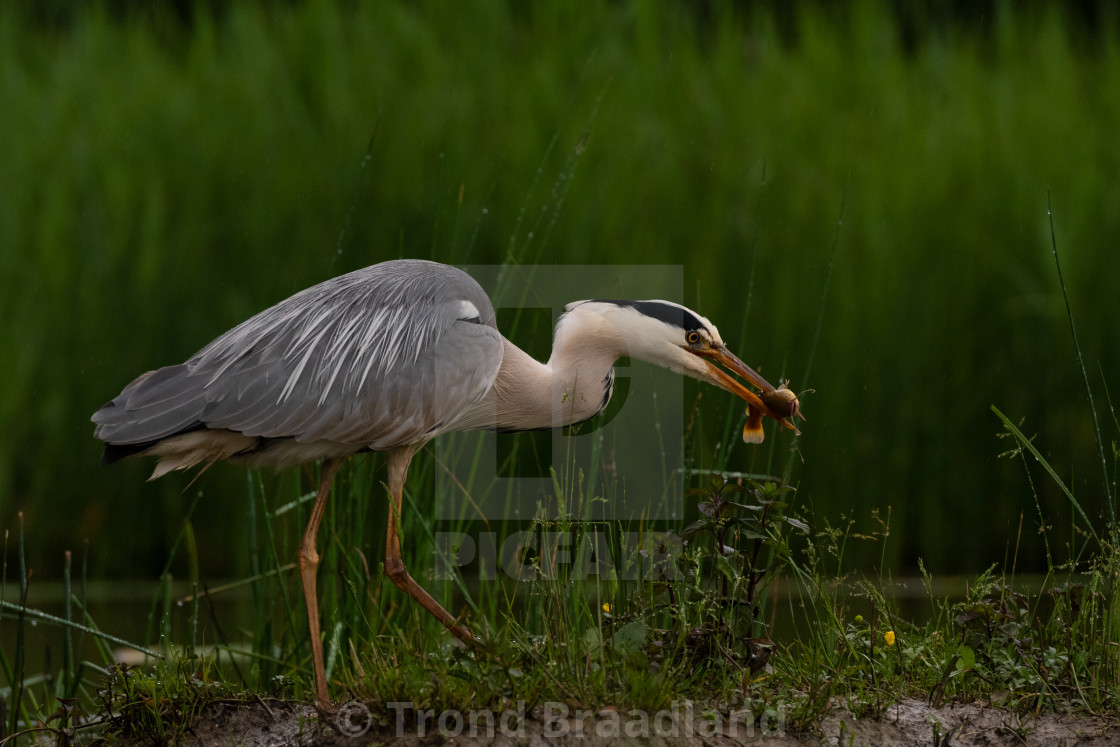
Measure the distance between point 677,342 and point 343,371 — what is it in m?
0.97

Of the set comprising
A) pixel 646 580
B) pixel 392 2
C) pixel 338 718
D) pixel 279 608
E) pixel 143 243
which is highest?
pixel 392 2

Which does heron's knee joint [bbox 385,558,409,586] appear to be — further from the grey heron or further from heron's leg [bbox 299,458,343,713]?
heron's leg [bbox 299,458,343,713]

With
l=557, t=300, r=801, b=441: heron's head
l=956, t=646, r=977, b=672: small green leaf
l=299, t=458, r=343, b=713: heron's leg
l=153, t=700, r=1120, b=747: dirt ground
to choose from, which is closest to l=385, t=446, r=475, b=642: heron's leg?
l=299, t=458, r=343, b=713: heron's leg

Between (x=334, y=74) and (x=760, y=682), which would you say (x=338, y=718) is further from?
(x=334, y=74)

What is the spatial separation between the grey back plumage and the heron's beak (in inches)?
24.5

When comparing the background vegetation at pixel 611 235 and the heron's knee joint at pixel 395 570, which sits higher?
the background vegetation at pixel 611 235

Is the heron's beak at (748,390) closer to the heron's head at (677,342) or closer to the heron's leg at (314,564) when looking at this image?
the heron's head at (677,342)

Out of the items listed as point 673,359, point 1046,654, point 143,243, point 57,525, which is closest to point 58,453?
point 57,525

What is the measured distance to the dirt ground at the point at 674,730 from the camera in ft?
8.12

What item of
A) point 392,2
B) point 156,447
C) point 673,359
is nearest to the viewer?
point 156,447

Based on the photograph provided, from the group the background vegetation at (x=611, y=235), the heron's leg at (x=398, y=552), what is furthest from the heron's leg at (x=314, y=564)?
the background vegetation at (x=611, y=235)

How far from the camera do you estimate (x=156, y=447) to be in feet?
10.5

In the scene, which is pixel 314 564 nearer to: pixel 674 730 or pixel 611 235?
pixel 674 730

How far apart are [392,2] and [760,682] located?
17.7 ft
